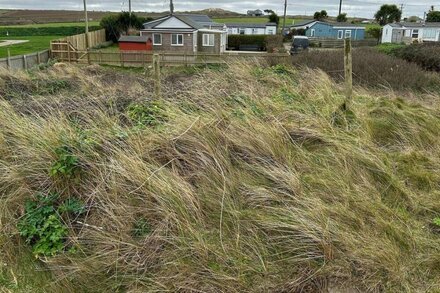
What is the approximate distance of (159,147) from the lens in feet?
12.0

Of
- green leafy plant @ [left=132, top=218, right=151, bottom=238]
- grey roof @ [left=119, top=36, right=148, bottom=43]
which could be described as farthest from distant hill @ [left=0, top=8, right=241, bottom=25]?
green leafy plant @ [left=132, top=218, right=151, bottom=238]

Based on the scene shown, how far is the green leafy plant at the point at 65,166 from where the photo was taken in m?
3.16

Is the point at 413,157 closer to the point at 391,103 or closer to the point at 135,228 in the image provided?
the point at 391,103

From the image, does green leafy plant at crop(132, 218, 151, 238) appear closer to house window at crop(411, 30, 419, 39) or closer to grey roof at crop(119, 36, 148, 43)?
grey roof at crop(119, 36, 148, 43)

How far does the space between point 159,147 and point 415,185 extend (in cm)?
266

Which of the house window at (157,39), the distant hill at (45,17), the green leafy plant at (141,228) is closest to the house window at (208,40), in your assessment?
the house window at (157,39)

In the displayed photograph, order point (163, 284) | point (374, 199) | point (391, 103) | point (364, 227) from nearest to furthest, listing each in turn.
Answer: point (163, 284)
point (364, 227)
point (374, 199)
point (391, 103)

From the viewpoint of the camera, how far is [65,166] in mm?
3197

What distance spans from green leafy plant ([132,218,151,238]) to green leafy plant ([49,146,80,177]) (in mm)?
809

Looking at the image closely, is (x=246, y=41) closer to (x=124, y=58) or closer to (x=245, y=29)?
(x=245, y=29)

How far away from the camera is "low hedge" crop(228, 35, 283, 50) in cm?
4096

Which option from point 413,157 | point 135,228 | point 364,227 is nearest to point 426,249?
point 364,227

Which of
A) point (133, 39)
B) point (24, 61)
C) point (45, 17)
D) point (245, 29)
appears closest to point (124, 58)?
point (133, 39)

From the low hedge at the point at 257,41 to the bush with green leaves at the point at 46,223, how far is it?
1531 inches
